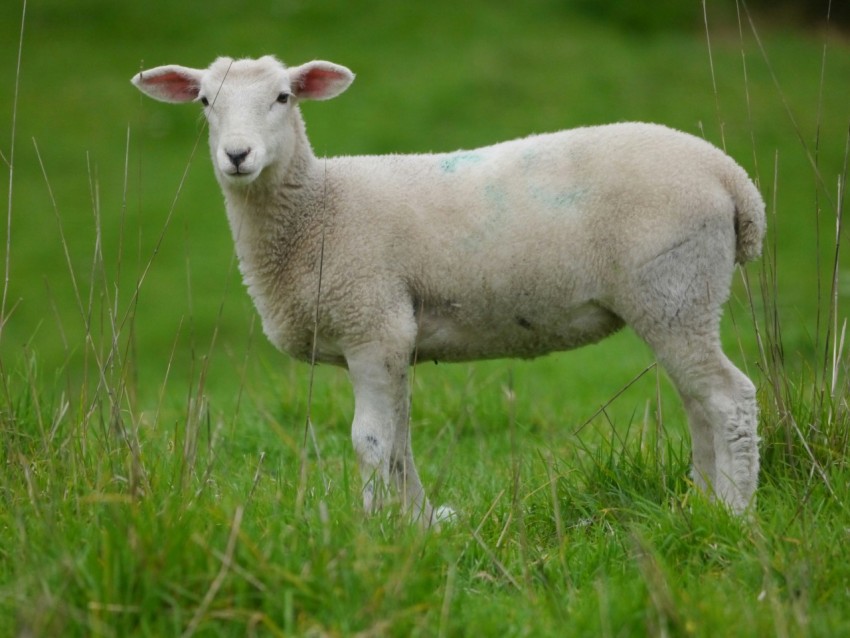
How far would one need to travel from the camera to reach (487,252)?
4.26m

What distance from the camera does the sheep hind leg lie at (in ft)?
13.2

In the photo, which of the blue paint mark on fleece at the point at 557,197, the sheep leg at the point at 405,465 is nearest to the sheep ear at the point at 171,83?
the blue paint mark on fleece at the point at 557,197

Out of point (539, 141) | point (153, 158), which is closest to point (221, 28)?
point (153, 158)

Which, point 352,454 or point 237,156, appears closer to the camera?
point 237,156

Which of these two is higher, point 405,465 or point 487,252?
point 487,252

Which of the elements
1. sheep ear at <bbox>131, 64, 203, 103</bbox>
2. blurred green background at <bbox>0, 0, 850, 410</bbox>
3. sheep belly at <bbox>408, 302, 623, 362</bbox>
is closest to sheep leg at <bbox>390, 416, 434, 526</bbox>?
sheep belly at <bbox>408, 302, 623, 362</bbox>

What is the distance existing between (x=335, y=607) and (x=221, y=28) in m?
14.5

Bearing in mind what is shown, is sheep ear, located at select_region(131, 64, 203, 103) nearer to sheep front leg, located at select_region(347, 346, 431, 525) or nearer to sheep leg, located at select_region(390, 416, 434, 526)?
sheep front leg, located at select_region(347, 346, 431, 525)

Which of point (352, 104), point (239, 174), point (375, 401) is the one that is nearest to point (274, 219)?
point (239, 174)

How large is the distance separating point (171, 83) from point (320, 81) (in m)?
0.62

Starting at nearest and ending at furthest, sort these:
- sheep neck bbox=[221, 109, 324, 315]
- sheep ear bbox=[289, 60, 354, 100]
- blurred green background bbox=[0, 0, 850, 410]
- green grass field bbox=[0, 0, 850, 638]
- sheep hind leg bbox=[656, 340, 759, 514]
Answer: green grass field bbox=[0, 0, 850, 638] < sheep hind leg bbox=[656, 340, 759, 514] < sheep neck bbox=[221, 109, 324, 315] < sheep ear bbox=[289, 60, 354, 100] < blurred green background bbox=[0, 0, 850, 410]

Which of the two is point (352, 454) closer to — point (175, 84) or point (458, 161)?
point (458, 161)

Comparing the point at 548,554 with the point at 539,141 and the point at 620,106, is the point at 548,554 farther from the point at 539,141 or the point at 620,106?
the point at 620,106

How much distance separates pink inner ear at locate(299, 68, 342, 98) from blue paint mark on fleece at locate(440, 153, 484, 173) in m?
0.58
